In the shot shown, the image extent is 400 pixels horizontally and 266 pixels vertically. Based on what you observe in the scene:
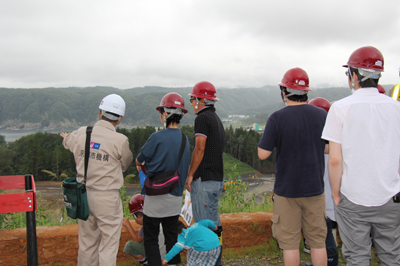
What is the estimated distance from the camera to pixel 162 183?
3.03 meters

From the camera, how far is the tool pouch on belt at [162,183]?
302cm

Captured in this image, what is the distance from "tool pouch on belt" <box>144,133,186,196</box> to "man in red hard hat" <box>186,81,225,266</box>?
351mm

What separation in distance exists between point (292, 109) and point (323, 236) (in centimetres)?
126

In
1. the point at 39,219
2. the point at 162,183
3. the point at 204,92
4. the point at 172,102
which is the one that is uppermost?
the point at 204,92

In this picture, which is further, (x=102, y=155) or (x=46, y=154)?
(x=46, y=154)

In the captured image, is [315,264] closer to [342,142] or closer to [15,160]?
[342,142]

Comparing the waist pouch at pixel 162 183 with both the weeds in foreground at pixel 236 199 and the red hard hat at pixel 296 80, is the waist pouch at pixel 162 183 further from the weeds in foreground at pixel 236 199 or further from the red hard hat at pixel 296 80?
the weeds in foreground at pixel 236 199

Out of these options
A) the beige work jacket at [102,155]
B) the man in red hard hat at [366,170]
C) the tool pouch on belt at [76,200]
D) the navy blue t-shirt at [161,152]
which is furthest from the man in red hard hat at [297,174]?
the tool pouch on belt at [76,200]

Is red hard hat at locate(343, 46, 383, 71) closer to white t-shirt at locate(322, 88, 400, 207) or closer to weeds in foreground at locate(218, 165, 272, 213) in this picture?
white t-shirt at locate(322, 88, 400, 207)

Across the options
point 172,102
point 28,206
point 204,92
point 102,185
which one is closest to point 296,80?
point 204,92

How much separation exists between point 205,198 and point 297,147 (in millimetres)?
1251

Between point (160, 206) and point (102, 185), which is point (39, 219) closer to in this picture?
point (102, 185)

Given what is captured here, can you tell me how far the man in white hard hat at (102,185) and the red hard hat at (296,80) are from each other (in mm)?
1800

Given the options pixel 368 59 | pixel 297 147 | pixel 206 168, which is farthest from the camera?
pixel 206 168
